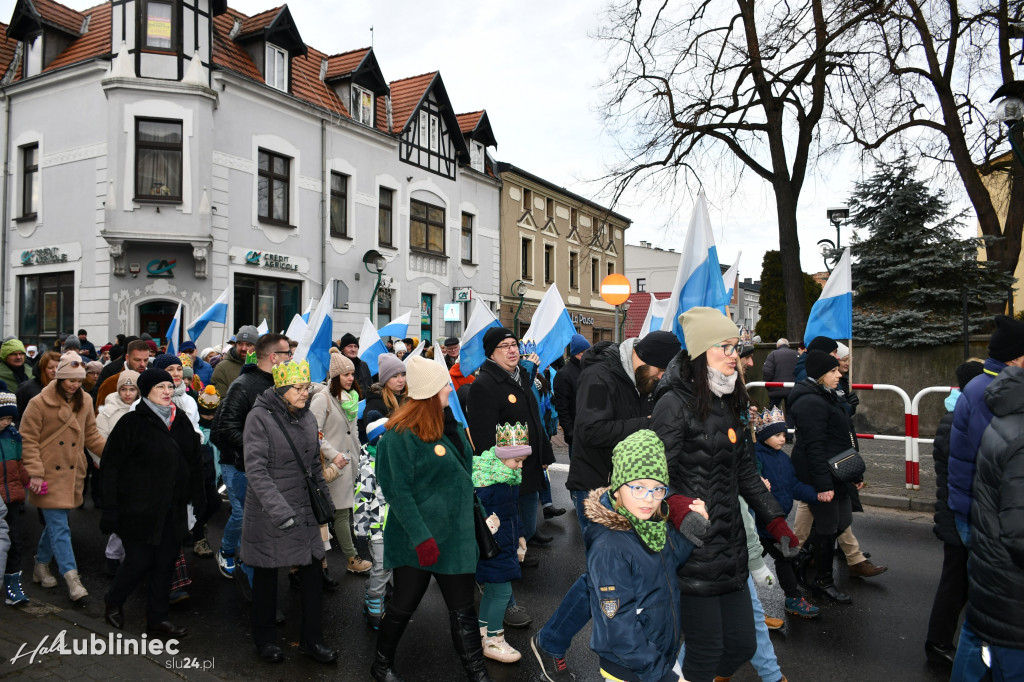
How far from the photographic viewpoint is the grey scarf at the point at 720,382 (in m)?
3.38

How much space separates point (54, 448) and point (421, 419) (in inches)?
132

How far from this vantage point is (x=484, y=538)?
3.93 metres

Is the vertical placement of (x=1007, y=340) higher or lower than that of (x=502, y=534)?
higher

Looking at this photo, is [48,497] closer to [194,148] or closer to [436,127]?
[194,148]

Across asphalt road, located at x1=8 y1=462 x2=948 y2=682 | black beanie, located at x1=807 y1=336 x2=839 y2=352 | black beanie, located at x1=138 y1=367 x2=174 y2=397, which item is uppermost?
black beanie, located at x1=807 y1=336 x2=839 y2=352

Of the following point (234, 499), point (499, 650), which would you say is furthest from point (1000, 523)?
point (234, 499)

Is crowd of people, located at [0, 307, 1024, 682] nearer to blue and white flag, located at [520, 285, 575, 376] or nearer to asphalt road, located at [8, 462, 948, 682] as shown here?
asphalt road, located at [8, 462, 948, 682]

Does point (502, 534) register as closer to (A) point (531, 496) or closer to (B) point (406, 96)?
(A) point (531, 496)

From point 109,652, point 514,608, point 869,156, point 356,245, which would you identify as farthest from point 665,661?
point 356,245

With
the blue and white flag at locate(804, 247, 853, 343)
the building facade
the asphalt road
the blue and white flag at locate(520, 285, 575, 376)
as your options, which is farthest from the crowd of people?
the building facade

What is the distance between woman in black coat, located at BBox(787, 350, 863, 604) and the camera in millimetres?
4953

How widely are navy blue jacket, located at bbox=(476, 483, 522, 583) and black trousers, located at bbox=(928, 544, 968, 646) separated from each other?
243 centimetres

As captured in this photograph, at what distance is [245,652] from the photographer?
436 cm

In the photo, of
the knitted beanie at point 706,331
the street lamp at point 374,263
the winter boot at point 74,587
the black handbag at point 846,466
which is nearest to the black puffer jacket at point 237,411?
the winter boot at point 74,587
